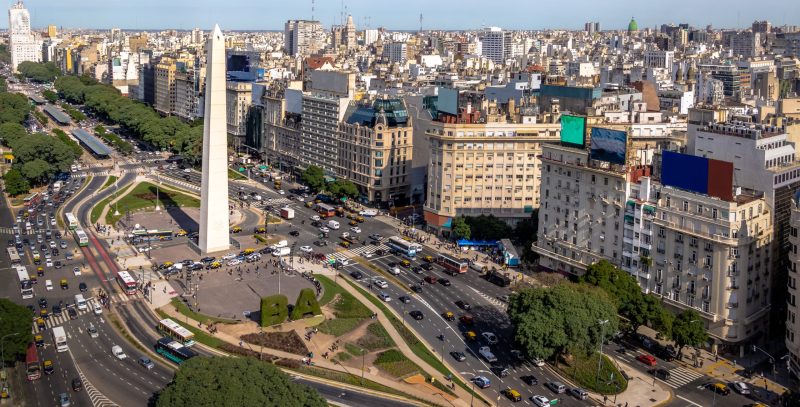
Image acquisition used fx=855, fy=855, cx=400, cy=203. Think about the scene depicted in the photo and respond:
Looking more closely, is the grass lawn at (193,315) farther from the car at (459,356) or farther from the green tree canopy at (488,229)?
the green tree canopy at (488,229)

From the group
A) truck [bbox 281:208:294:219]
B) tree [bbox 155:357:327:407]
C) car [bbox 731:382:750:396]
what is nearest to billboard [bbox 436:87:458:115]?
truck [bbox 281:208:294:219]

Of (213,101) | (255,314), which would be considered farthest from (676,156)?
(213,101)

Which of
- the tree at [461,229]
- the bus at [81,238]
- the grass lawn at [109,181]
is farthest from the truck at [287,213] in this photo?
the grass lawn at [109,181]

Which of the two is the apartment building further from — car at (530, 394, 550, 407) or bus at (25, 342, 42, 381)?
bus at (25, 342, 42, 381)

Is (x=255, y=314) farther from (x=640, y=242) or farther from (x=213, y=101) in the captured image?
(x=640, y=242)

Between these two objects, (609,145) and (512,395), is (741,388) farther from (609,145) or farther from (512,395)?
(609,145)

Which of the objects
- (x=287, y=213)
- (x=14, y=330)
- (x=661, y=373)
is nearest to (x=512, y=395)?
(x=661, y=373)
